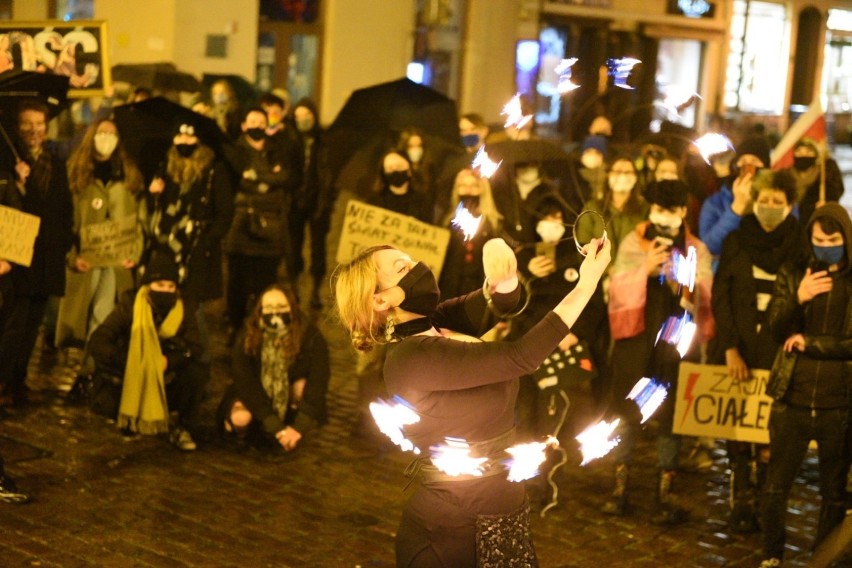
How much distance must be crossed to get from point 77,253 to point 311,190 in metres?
3.60

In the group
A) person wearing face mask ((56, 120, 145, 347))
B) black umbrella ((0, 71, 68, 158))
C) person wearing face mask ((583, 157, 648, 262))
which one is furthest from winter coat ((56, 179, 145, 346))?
person wearing face mask ((583, 157, 648, 262))

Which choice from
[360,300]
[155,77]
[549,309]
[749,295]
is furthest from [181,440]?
[155,77]

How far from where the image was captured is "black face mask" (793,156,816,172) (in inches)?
419

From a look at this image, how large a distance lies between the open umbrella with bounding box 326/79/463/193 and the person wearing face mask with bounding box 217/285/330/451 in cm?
322

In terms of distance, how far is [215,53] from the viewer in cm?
1914

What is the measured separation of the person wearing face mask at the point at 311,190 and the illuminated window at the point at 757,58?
22013 millimetres

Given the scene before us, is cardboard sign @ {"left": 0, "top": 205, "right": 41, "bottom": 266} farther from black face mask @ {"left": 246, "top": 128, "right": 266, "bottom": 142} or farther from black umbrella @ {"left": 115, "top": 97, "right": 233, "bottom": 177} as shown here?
black face mask @ {"left": 246, "top": 128, "right": 266, "bottom": 142}

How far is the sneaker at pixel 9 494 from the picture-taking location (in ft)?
24.4

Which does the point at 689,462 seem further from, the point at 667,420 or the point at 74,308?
the point at 74,308

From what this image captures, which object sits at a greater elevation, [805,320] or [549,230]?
[549,230]

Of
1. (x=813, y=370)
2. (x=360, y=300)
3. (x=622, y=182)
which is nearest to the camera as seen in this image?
(x=360, y=300)

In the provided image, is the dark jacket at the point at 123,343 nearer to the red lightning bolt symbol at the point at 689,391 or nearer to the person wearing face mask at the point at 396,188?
the person wearing face mask at the point at 396,188

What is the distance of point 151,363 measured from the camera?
8773 mm

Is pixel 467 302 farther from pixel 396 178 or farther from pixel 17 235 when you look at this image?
pixel 396 178
